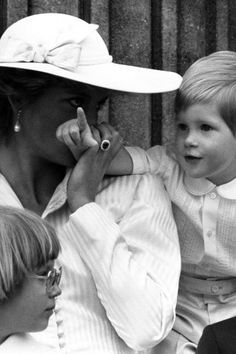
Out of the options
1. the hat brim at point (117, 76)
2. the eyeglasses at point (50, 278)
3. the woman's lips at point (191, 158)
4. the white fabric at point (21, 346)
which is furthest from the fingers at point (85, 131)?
the white fabric at point (21, 346)

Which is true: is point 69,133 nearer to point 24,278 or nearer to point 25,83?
point 25,83

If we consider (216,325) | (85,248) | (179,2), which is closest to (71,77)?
(85,248)

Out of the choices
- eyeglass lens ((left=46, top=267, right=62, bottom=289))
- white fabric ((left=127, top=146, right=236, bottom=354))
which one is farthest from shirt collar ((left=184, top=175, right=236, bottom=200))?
eyeglass lens ((left=46, top=267, right=62, bottom=289))

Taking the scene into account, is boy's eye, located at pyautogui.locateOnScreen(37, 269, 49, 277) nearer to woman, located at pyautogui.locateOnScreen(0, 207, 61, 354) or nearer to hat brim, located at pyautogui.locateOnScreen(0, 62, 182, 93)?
woman, located at pyautogui.locateOnScreen(0, 207, 61, 354)

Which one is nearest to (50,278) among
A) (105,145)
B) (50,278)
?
(50,278)

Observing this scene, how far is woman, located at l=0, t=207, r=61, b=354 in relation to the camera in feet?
8.55

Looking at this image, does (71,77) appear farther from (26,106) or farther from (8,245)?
(8,245)

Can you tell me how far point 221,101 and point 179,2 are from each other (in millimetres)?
1008

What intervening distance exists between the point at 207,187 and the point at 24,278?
89cm

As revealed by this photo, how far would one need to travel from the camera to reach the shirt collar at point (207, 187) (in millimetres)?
3342

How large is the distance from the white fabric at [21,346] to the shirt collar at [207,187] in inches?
33.6

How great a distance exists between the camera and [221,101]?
3.23 m

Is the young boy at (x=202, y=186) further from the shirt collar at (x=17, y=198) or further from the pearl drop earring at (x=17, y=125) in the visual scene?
the pearl drop earring at (x=17, y=125)

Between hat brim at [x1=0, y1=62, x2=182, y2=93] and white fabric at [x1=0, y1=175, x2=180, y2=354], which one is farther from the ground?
hat brim at [x1=0, y1=62, x2=182, y2=93]
